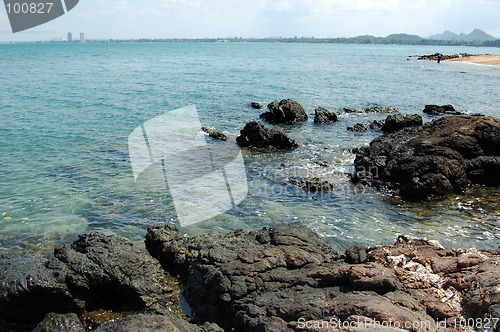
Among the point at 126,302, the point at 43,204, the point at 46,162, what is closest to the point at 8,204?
the point at 43,204

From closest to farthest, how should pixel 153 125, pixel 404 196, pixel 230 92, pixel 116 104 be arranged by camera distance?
pixel 404 196
pixel 153 125
pixel 116 104
pixel 230 92

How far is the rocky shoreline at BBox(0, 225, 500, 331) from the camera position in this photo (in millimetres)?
7988

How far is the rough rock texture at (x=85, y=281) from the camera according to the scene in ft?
29.8

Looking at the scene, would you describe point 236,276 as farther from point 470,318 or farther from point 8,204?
point 8,204

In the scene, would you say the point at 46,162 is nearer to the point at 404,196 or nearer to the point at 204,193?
the point at 204,193

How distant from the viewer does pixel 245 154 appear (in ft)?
80.4

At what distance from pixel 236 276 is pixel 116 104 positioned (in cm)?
3608

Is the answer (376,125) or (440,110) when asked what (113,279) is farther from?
(440,110)

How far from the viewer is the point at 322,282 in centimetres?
905

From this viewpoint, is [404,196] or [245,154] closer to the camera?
[404,196]

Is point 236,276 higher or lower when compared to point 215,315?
higher

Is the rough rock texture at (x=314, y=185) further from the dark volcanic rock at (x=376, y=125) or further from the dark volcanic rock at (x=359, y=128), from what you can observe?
the dark volcanic rock at (x=376, y=125)

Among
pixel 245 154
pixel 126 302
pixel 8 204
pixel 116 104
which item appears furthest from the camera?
pixel 116 104

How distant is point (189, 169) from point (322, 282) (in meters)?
13.7
